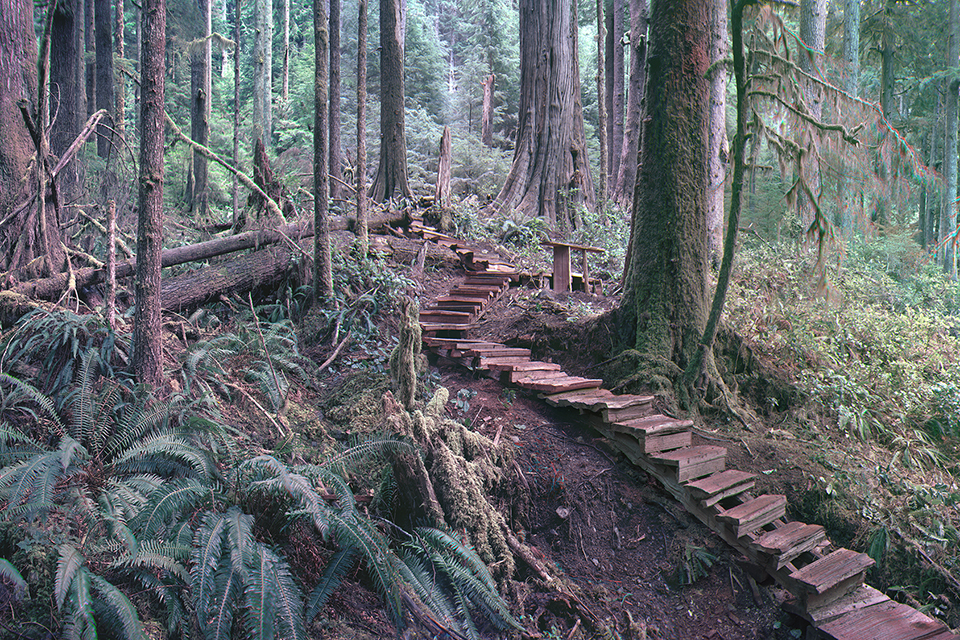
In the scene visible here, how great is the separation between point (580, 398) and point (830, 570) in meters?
2.26

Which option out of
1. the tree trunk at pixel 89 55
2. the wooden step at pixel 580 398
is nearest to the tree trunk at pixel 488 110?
the tree trunk at pixel 89 55

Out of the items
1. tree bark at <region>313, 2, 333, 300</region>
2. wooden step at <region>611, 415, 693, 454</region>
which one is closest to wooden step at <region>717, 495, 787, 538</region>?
wooden step at <region>611, 415, 693, 454</region>

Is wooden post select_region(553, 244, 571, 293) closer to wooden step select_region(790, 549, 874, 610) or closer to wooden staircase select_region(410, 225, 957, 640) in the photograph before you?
wooden staircase select_region(410, 225, 957, 640)

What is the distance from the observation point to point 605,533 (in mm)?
4523

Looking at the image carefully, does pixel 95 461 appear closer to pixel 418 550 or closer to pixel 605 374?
pixel 418 550

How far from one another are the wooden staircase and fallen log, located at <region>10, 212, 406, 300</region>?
3436mm

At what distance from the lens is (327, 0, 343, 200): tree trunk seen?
28.2 ft

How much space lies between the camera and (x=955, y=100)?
18.4 m

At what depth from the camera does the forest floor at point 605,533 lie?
373 cm

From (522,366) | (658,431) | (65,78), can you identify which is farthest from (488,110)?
(658,431)

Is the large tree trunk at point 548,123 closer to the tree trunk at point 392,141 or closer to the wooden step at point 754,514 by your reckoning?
the tree trunk at point 392,141

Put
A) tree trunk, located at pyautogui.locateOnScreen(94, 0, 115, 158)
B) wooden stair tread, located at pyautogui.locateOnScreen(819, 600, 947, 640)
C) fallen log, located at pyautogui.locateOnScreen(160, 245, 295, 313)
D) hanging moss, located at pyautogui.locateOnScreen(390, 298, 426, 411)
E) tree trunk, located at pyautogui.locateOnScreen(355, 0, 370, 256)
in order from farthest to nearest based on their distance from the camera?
tree trunk, located at pyautogui.locateOnScreen(94, 0, 115, 158), tree trunk, located at pyautogui.locateOnScreen(355, 0, 370, 256), fallen log, located at pyautogui.locateOnScreen(160, 245, 295, 313), hanging moss, located at pyautogui.locateOnScreen(390, 298, 426, 411), wooden stair tread, located at pyautogui.locateOnScreen(819, 600, 947, 640)

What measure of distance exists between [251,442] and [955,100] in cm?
2415

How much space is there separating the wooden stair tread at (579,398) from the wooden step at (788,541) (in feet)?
5.48
